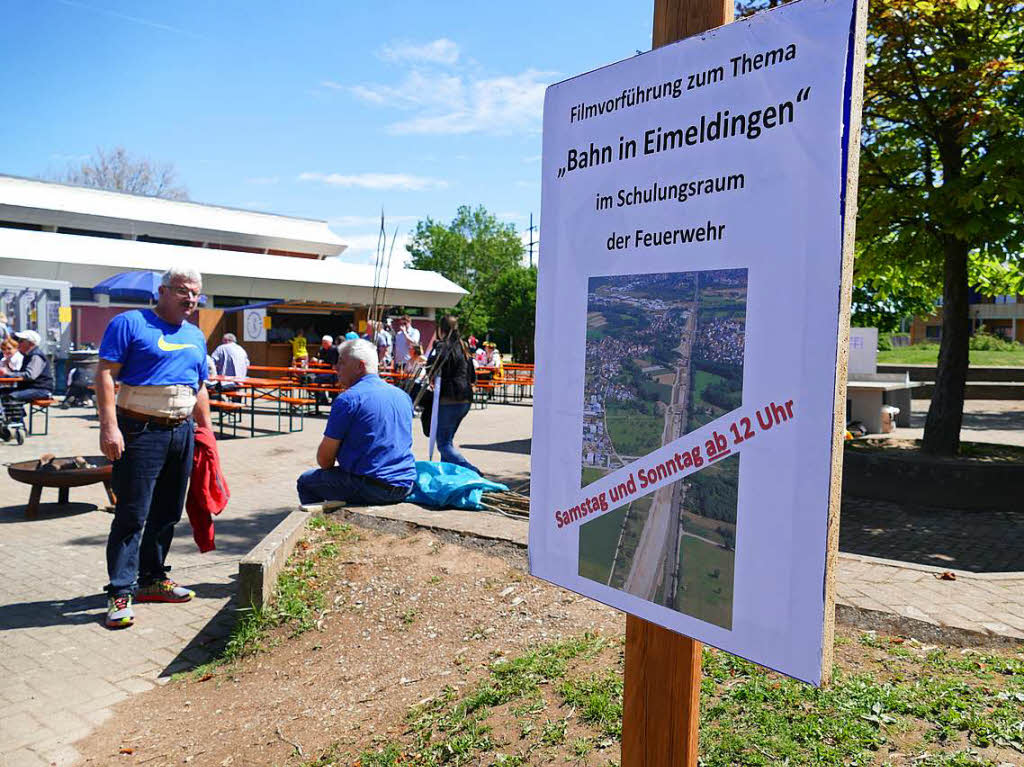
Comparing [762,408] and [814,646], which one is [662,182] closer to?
[762,408]

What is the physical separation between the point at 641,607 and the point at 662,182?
0.90m

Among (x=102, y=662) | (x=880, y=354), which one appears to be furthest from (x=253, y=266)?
(x=102, y=662)

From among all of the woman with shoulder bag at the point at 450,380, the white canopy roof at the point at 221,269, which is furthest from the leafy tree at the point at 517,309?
the woman with shoulder bag at the point at 450,380

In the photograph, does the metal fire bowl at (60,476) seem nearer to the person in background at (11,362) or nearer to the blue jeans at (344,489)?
the blue jeans at (344,489)

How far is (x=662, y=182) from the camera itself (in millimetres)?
1768

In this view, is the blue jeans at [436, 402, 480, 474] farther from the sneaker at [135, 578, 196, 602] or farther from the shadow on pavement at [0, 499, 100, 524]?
the sneaker at [135, 578, 196, 602]

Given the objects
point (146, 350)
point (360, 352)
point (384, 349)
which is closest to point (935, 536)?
point (360, 352)

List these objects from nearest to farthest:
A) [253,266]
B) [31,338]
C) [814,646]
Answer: [814,646], [31,338], [253,266]

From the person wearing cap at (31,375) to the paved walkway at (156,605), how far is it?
374cm

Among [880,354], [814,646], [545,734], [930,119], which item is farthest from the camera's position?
[880,354]

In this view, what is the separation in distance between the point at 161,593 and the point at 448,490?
2021 millimetres

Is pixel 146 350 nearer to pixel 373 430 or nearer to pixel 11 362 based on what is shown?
pixel 373 430

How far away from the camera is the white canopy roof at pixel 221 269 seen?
23.8 m

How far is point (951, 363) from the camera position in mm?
9266
